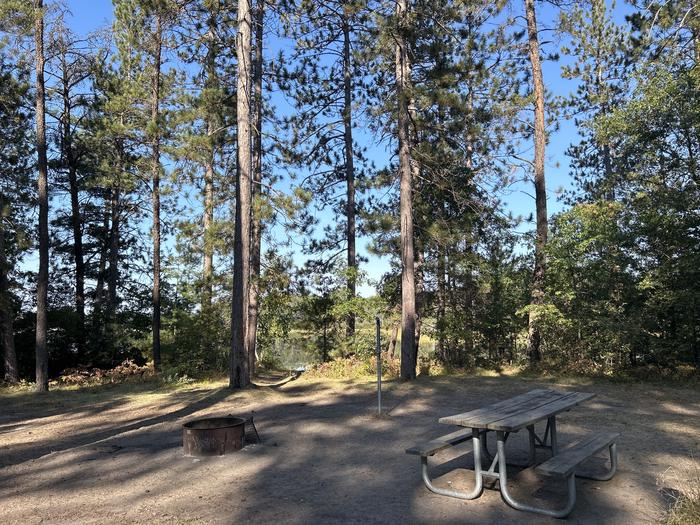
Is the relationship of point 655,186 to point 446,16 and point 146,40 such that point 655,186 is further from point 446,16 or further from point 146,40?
point 146,40

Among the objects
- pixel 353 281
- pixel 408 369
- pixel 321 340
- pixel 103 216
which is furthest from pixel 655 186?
pixel 103 216

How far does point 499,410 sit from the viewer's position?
475 centimetres

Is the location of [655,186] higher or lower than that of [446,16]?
lower

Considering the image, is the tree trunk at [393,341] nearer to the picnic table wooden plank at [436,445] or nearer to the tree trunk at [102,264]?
the picnic table wooden plank at [436,445]

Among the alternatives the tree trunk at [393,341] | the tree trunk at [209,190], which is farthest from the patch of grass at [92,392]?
the tree trunk at [393,341]

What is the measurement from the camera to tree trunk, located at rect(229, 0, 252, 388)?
10508mm

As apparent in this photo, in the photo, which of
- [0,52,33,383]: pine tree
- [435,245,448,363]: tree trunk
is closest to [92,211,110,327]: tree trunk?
[0,52,33,383]: pine tree

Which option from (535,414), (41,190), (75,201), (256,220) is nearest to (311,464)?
(535,414)

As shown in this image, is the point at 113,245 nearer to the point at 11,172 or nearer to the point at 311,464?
the point at 11,172

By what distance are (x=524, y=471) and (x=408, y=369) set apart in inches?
293

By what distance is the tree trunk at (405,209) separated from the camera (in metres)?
12.4

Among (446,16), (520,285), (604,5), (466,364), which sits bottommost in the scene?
(466,364)

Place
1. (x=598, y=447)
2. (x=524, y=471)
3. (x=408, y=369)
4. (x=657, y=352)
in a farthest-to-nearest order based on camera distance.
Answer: (x=408, y=369) → (x=657, y=352) → (x=524, y=471) → (x=598, y=447)

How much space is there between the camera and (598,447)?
446 cm
